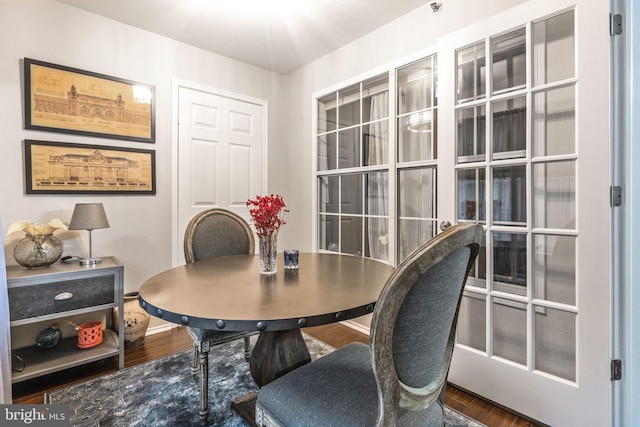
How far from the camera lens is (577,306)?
5.09 ft

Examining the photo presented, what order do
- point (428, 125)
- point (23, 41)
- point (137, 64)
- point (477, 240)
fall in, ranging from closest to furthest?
point (477, 240) < point (23, 41) < point (428, 125) < point (137, 64)

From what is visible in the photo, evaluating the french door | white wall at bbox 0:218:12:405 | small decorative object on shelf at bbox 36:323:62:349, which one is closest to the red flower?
the french door

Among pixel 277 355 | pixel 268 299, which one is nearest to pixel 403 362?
pixel 268 299

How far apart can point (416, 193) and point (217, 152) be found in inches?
78.6

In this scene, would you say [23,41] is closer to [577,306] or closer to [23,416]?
[23,416]

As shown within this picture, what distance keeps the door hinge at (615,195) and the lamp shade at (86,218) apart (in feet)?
9.75

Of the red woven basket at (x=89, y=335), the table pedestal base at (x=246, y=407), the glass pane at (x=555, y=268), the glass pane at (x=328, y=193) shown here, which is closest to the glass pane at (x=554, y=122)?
the glass pane at (x=555, y=268)

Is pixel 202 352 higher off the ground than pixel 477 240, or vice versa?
pixel 477 240

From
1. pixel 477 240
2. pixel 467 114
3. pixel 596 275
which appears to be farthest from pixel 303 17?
pixel 596 275

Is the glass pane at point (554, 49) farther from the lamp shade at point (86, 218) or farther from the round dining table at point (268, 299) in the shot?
the lamp shade at point (86, 218)

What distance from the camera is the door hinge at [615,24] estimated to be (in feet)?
4.73

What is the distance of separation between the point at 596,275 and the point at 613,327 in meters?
0.24

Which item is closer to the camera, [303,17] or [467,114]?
[467,114]

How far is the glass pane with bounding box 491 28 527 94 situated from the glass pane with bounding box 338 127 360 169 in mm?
1318
